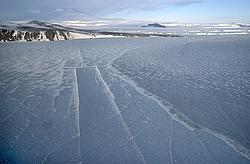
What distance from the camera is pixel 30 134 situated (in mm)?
5262

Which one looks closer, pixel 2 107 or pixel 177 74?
pixel 2 107

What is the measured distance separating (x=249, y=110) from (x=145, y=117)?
7.75ft

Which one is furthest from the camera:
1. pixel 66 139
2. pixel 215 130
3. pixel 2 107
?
pixel 2 107

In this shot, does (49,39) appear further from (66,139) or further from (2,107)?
(66,139)

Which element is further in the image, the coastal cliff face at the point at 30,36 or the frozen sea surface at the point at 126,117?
the coastal cliff face at the point at 30,36

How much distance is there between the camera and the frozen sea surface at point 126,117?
4.50m

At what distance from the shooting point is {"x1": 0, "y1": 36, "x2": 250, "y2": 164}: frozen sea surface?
4500mm

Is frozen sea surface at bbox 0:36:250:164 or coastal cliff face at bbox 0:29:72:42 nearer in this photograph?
frozen sea surface at bbox 0:36:250:164

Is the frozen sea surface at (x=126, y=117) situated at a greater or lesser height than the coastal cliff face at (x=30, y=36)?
greater

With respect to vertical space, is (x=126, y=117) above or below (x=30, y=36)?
above

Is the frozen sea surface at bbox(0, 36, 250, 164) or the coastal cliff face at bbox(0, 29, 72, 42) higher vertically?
the frozen sea surface at bbox(0, 36, 250, 164)

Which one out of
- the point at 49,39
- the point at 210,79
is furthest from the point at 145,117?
the point at 49,39

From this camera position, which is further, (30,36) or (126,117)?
(30,36)

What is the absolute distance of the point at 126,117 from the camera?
6152 mm
